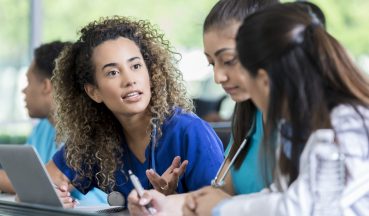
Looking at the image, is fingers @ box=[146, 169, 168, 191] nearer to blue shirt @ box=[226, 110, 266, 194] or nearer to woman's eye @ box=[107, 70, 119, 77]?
blue shirt @ box=[226, 110, 266, 194]

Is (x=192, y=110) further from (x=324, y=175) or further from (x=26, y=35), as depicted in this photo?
(x=26, y=35)

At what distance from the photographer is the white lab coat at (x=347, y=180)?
1.22 meters

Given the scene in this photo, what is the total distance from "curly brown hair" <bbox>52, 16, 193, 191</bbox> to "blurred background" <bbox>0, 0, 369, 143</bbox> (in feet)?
11.2

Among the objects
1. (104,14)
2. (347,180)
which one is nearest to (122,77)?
(347,180)

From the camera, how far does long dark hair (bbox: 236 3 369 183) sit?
4.14 feet

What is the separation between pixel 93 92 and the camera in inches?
85.6

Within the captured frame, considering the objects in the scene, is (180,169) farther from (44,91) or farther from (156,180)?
(44,91)

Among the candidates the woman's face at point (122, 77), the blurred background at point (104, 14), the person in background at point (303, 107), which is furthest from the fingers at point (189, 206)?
the blurred background at point (104, 14)

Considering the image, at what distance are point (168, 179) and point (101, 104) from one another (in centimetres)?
46

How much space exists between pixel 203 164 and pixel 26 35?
3.94 m

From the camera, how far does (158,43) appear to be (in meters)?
2.23

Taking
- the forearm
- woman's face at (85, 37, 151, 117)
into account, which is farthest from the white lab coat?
the forearm

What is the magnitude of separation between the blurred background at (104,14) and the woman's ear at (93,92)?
11.4 feet

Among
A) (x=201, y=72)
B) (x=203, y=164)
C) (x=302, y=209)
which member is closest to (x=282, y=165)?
(x=302, y=209)
